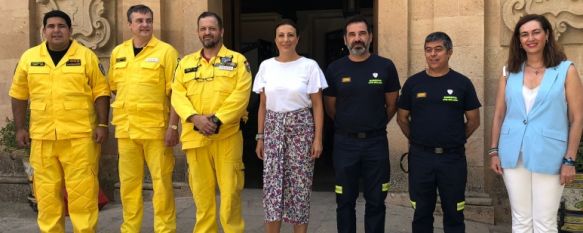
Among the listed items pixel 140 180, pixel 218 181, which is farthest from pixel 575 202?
pixel 140 180

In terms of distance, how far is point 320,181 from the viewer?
7.32 meters

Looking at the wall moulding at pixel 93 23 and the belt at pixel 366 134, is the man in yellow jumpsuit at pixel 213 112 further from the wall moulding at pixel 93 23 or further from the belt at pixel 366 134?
the wall moulding at pixel 93 23

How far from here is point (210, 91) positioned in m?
4.07

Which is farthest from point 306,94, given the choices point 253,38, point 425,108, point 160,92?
point 253,38

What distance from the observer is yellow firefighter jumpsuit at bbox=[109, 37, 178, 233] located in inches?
170

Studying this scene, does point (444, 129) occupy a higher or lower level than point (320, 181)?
higher

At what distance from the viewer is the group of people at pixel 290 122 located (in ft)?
11.4

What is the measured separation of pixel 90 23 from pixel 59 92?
2.17 metres

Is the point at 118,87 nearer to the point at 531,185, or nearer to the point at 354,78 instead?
the point at 354,78

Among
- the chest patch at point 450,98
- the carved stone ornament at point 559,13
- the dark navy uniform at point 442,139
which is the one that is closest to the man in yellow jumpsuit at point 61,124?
the dark navy uniform at point 442,139

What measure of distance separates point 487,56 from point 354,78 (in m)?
2.21

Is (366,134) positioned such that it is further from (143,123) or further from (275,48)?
(275,48)

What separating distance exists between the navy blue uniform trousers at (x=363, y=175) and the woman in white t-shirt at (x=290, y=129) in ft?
0.71

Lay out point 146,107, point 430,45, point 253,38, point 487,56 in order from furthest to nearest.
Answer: point 253,38 → point 487,56 → point 146,107 → point 430,45
